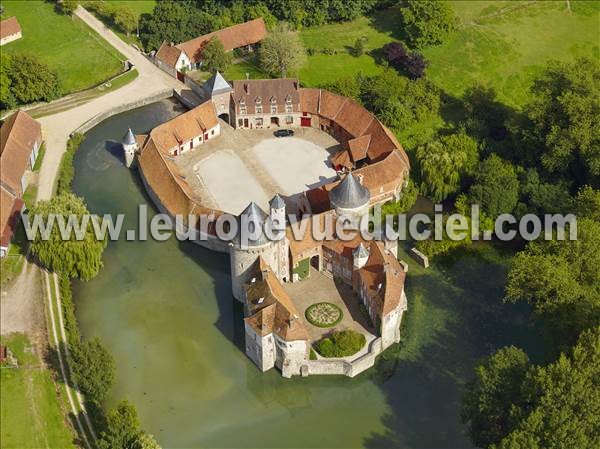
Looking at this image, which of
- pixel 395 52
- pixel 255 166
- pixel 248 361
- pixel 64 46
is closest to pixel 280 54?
pixel 395 52

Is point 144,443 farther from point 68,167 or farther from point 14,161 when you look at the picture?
point 68,167

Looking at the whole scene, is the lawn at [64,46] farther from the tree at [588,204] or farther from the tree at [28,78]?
the tree at [588,204]

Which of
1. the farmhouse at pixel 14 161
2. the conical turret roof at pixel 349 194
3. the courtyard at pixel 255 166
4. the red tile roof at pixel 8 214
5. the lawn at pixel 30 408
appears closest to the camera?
the lawn at pixel 30 408

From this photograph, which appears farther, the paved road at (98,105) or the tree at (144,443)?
the paved road at (98,105)

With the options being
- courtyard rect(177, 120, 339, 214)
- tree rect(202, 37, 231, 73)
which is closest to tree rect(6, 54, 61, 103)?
tree rect(202, 37, 231, 73)

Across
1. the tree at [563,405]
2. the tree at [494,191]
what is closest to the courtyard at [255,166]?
the tree at [494,191]

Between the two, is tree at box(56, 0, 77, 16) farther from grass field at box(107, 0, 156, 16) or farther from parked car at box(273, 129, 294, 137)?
parked car at box(273, 129, 294, 137)
